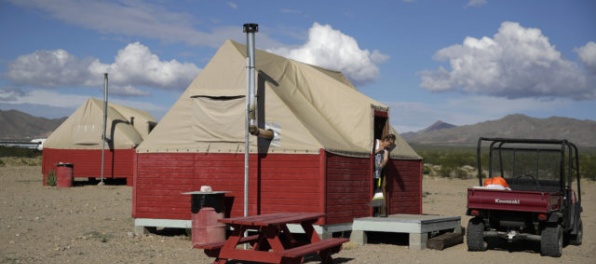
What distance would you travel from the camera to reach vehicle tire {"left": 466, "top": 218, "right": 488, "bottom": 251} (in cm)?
1213

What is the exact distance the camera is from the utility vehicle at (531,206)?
11.6 meters

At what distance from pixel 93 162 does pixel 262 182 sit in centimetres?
1743

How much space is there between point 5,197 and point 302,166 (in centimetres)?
1311

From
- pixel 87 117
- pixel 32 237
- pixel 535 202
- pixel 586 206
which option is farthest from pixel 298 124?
pixel 87 117

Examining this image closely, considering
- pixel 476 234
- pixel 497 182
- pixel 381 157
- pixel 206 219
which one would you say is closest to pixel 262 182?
pixel 206 219

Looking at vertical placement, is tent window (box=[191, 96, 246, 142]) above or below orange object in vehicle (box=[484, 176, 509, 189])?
above

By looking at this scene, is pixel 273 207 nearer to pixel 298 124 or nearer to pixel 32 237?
pixel 298 124

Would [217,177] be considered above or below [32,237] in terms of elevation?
above

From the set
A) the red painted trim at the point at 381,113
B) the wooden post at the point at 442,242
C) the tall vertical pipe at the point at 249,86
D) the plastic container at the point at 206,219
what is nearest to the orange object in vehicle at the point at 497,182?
the wooden post at the point at 442,242

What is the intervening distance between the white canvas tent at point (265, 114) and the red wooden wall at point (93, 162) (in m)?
14.7

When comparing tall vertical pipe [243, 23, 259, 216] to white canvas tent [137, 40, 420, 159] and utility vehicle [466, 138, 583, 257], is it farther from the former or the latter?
utility vehicle [466, 138, 583, 257]

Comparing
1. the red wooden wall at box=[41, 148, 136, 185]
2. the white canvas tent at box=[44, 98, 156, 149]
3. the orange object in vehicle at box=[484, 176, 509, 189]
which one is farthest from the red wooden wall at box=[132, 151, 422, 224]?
the white canvas tent at box=[44, 98, 156, 149]

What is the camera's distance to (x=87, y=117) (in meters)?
29.4

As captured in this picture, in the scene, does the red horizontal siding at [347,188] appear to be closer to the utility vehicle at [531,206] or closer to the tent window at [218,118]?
the tent window at [218,118]
